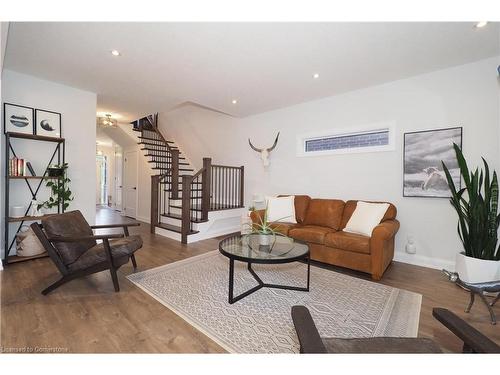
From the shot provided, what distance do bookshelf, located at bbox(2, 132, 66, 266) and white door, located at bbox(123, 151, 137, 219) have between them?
3.03 m

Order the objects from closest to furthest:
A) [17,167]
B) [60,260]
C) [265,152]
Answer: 1. [60,260]
2. [17,167]
3. [265,152]

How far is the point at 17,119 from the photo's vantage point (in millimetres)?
3258

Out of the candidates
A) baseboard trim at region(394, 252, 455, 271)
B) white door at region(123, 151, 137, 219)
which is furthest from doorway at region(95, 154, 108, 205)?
baseboard trim at region(394, 252, 455, 271)

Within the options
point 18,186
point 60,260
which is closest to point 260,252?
point 60,260

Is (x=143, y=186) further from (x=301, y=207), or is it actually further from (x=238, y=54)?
(x=238, y=54)

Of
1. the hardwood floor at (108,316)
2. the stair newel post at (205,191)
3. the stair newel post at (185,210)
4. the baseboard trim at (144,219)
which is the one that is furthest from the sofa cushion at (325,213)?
the baseboard trim at (144,219)

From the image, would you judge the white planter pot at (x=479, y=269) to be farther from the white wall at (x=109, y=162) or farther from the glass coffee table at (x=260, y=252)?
the white wall at (x=109, y=162)

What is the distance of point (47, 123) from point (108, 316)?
10.6 ft

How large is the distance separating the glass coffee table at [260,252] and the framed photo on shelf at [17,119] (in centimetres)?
338

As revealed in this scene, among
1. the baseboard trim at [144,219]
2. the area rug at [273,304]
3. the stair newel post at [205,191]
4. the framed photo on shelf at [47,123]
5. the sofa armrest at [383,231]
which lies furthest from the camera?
the baseboard trim at [144,219]

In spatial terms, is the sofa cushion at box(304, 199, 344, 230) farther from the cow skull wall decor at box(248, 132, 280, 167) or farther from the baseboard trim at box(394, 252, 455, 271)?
the cow skull wall decor at box(248, 132, 280, 167)

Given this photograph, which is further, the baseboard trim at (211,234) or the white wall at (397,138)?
the baseboard trim at (211,234)

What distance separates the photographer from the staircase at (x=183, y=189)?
14.4 ft
